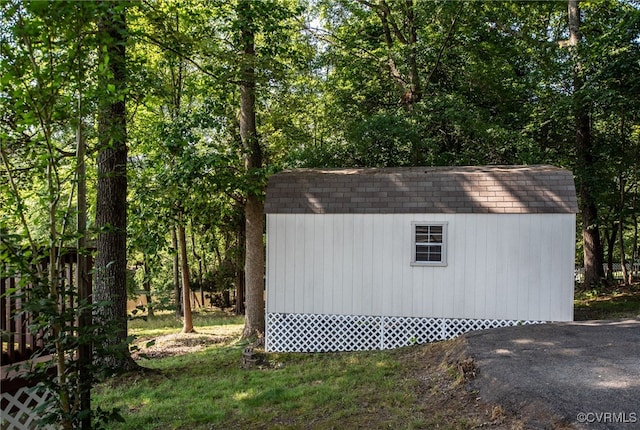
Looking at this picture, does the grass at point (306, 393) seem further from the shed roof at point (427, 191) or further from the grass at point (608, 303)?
the grass at point (608, 303)

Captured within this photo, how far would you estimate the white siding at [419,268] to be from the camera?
811 centimetres

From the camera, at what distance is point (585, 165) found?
1325cm

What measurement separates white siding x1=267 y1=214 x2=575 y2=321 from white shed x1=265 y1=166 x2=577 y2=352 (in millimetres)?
18

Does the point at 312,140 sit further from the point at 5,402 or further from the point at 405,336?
the point at 5,402

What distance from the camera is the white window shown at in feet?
27.6


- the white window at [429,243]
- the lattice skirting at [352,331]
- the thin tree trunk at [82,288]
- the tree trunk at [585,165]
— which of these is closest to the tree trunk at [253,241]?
the lattice skirting at [352,331]

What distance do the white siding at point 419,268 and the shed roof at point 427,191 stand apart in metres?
0.17

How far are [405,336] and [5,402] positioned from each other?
6335mm

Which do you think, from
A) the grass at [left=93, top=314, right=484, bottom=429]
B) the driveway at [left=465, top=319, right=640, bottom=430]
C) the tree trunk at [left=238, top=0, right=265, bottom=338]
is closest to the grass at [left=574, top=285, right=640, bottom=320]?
the driveway at [left=465, top=319, right=640, bottom=430]

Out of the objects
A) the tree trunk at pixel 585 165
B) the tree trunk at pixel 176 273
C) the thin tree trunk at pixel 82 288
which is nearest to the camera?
the thin tree trunk at pixel 82 288

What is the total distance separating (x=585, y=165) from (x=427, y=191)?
23.8 ft

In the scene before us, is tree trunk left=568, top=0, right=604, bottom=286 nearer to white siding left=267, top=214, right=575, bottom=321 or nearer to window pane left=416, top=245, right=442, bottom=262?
white siding left=267, top=214, right=575, bottom=321

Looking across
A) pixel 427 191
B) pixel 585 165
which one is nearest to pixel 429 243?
pixel 427 191

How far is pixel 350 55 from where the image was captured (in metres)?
14.2
